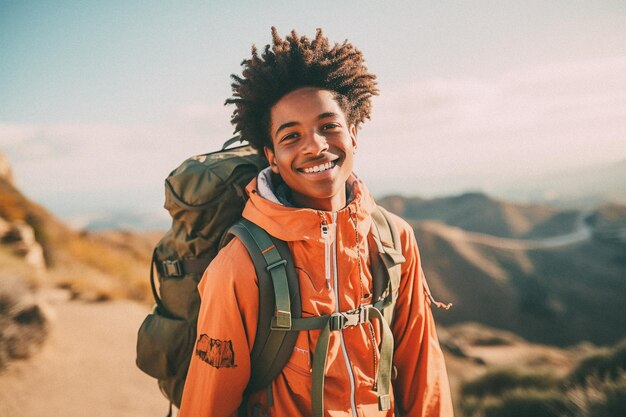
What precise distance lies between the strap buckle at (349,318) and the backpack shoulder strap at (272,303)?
176 millimetres

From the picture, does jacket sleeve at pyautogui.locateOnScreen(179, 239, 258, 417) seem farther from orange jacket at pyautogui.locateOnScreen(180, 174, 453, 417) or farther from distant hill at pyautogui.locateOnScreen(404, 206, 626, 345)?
distant hill at pyautogui.locateOnScreen(404, 206, 626, 345)

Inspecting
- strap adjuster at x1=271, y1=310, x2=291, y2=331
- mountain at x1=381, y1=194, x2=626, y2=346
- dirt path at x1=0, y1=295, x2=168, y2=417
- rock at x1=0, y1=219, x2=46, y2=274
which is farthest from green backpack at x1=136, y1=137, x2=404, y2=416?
mountain at x1=381, y1=194, x2=626, y2=346

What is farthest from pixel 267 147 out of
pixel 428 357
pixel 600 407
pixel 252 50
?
pixel 600 407

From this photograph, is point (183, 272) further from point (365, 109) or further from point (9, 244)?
point (9, 244)

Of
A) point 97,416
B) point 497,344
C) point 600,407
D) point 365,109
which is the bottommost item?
point 497,344

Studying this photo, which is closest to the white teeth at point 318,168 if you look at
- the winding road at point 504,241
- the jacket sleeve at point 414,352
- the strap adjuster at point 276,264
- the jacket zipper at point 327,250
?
the jacket zipper at point 327,250

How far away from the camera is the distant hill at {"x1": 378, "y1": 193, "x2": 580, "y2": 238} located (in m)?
62.3

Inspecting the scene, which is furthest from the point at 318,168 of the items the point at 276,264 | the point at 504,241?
the point at 504,241

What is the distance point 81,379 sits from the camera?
527 cm

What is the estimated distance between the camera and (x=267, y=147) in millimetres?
2217

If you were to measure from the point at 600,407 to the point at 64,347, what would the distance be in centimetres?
734

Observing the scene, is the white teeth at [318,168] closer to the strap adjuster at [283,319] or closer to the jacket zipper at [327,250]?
the jacket zipper at [327,250]

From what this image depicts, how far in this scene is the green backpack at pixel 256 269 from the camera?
1.72 metres

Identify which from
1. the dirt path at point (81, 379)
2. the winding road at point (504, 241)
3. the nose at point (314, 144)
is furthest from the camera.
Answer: the winding road at point (504, 241)
